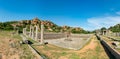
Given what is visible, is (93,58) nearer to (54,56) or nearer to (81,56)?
(81,56)

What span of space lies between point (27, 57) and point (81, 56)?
7.97 m

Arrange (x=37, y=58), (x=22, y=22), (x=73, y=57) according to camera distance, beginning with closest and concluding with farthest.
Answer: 1. (x=37, y=58)
2. (x=73, y=57)
3. (x=22, y=22)

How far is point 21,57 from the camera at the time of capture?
68.7 ft

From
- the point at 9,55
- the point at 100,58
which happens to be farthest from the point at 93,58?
the point at 9,55

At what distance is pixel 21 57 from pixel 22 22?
74.0m

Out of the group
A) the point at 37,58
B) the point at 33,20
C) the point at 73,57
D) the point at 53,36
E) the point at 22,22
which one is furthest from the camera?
the point at 33,20

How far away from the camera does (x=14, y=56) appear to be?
21.4 meters

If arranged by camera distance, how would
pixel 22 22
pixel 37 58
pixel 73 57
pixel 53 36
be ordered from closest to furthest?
pixel 37 58
pixel 73 57
pixel 53 36
pixel 22 22

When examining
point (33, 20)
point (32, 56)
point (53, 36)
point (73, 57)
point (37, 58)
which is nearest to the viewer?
point (37, 58)

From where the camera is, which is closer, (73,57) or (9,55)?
(9,55)

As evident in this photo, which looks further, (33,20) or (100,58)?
(33,20)

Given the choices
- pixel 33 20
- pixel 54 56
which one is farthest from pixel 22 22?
pixel 54 56

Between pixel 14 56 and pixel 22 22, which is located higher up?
pixel 22 22

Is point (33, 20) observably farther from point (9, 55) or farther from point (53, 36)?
point (9, 55)
